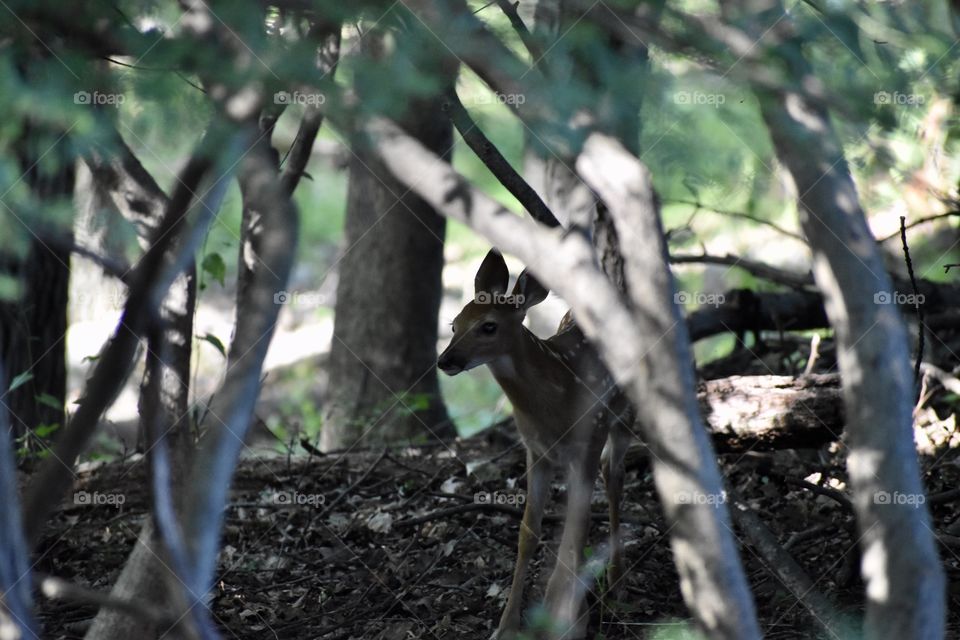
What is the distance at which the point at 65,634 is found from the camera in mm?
5180

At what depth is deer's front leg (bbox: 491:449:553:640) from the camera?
5.41 metres

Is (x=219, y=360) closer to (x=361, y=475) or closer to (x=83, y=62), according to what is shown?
(x=361, y=475)

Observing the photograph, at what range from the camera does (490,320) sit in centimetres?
605

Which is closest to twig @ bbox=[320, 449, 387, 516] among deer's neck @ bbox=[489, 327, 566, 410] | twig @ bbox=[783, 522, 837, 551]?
deer's neck @ bbox=[489, 327, 566, 410]

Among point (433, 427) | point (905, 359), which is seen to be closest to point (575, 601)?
point (905, 359)

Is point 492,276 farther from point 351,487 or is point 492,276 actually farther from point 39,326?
point 39,326

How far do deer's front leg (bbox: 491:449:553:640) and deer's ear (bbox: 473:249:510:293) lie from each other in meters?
1.10

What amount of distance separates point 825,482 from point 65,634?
4386 millimetres

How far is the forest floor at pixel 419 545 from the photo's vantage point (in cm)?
538

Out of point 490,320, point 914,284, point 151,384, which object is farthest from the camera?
point 490,320

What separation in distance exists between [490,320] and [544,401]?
1.82 ft

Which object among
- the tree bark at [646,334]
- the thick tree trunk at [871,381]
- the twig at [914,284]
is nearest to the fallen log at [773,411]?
the twig at [914,284]

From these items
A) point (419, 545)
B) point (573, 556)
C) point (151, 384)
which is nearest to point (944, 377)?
point (573, 556)

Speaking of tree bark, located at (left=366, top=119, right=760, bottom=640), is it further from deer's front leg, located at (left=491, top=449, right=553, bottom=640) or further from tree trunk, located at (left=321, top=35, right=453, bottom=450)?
tree trunk, located at (left=321, top=35, right=453, bottom=450)
